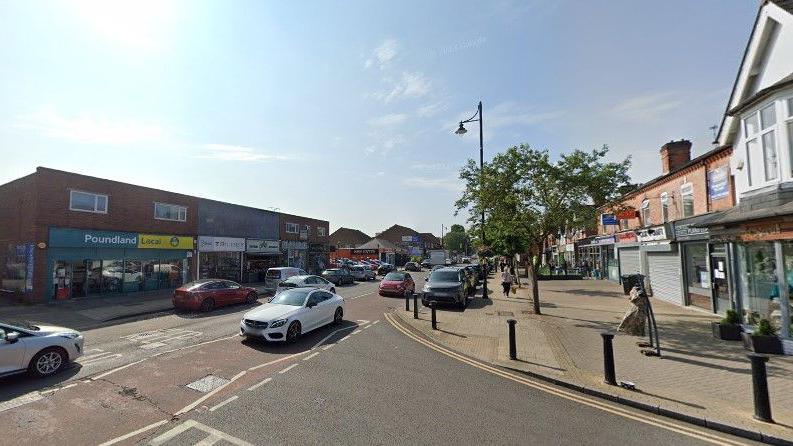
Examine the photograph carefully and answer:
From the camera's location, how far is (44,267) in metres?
17.9

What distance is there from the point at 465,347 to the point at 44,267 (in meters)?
20.8

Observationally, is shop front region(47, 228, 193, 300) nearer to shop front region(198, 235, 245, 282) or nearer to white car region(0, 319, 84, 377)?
shop front region(198, 235, 245, 282)

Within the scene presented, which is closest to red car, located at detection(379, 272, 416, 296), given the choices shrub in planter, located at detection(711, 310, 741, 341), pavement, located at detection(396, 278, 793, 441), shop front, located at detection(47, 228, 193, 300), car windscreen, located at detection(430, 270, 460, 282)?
car windscreen, located at detection(430, 270, 460, 282)

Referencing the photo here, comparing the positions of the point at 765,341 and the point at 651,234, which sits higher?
the point at 651,234

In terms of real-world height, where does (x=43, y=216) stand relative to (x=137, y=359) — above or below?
above

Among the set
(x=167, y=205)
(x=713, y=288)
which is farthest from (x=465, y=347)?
(x=167, y=205)

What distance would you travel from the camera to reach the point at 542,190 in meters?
14.5

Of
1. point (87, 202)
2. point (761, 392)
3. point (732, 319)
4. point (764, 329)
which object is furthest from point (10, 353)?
point (732, 319)

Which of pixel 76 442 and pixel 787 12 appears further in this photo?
pixel 787 12

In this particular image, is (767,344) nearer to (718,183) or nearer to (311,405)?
(718,183)

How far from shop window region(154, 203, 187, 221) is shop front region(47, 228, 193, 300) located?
139cm

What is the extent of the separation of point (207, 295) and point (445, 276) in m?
11.2

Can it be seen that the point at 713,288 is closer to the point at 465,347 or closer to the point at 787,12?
the point at 787,12

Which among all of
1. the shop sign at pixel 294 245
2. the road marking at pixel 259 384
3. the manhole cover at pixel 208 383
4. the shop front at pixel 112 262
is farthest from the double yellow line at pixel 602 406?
the shop sign at pixel 294 245
